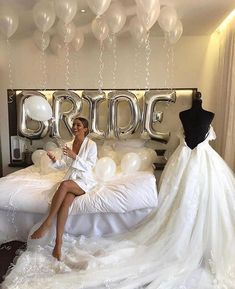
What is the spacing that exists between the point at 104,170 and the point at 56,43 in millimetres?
1659

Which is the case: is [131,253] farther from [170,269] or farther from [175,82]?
[175,82]

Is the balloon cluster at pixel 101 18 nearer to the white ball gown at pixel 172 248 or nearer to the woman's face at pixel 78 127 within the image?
the woman's face at pixel 78 127

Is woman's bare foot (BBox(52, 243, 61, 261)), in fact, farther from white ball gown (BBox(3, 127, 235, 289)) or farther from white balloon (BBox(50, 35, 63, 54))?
white balloon (BBox(50, 35, 63, 54))

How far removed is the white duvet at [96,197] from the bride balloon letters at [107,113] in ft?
3.41

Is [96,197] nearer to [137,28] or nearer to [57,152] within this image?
[57,152]

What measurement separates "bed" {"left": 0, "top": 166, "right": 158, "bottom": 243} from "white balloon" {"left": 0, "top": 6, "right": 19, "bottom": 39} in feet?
4.58

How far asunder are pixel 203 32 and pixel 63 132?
208 centimetres

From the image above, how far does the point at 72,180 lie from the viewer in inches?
102

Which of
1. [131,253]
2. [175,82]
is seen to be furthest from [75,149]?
[175,82]

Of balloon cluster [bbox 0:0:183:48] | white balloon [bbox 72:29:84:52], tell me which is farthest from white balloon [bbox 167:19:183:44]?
white balloon [bbox 72:29:84:52]

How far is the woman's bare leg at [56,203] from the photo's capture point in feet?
7.84

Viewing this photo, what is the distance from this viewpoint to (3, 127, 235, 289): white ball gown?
1998mm

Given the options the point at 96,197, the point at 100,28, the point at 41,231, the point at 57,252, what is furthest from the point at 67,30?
the point at 57,252

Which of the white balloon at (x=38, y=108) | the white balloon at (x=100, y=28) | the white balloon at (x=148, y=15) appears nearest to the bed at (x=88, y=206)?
the white balloon at (x=38, y=108)
